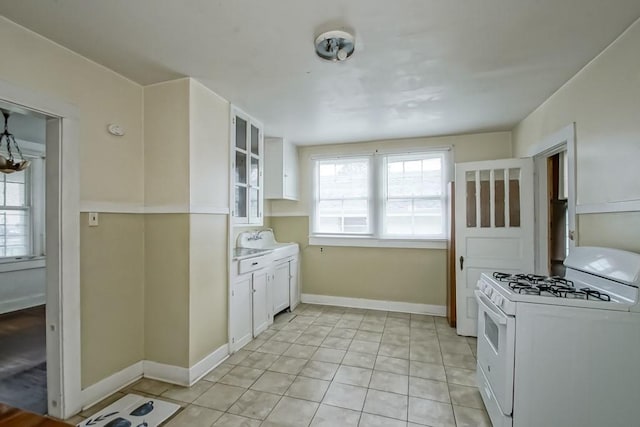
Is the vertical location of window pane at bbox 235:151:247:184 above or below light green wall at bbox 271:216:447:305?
above

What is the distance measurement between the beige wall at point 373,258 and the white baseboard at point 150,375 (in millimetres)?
2239

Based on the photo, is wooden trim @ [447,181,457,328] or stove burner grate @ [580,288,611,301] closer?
stove burner grate @ [580,288,611,301]

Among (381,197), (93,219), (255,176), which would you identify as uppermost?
(255,176)

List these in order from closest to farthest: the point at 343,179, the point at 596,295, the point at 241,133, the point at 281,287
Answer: the point at 596,295, the point at 241,133, the point at 281,287, the point at 343,179

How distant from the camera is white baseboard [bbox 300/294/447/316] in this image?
4152 millimetres

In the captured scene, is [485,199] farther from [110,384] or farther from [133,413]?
[110,384]

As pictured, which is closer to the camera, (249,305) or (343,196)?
(249,305)

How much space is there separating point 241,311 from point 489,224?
2959 millimetres

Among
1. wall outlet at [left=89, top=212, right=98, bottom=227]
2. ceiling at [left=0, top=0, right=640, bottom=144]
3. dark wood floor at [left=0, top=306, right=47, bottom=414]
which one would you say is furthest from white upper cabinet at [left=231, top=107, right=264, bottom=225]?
dark wood floor at [left=0, top=306, right=47, bottom=414]

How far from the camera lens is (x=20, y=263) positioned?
176 inches

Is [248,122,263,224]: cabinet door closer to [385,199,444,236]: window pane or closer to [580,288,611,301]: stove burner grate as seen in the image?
[385,199,444,236]: window pane

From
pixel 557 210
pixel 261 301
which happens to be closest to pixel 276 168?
pixel 261 301

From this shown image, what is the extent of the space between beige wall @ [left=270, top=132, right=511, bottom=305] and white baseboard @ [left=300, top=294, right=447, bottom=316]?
6 centimetres

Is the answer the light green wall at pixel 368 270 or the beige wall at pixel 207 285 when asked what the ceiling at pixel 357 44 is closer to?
the beige wall at pixel 207 285
